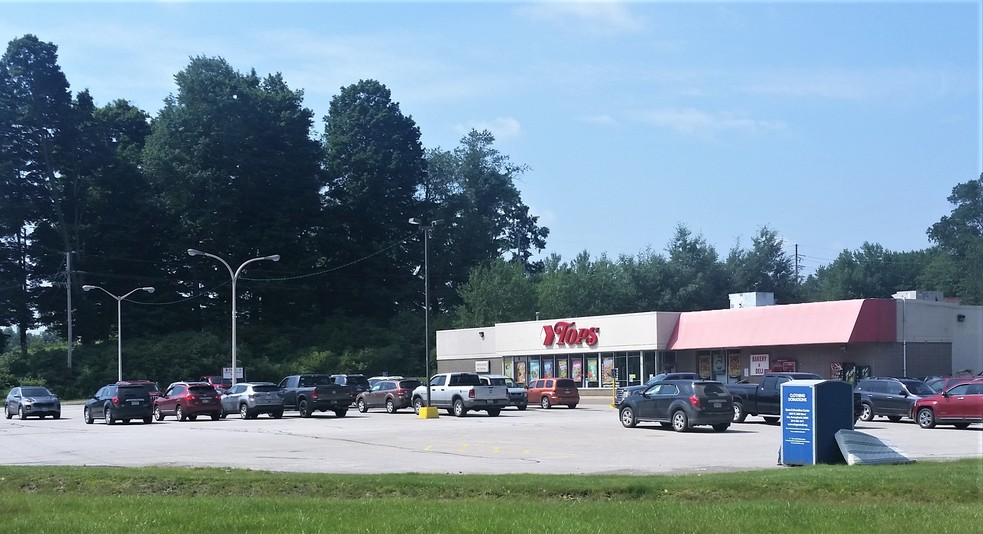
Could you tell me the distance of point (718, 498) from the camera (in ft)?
47.8

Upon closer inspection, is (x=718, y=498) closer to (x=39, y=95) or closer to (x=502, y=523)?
(x=502, y=523)

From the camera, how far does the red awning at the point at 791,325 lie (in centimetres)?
4953

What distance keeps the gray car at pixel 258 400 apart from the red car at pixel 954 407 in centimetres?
2500

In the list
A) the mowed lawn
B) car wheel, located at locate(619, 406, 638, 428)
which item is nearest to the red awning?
car wheel, located at locate(619, 406, 638, 428)

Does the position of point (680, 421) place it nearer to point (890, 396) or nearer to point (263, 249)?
point (890, 396)

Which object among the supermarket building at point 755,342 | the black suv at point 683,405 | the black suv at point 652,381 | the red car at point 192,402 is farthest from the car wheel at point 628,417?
the red car at point 192,402

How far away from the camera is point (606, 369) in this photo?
63.4 meters

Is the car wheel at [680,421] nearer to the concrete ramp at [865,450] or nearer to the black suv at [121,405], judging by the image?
the concrete ramp at [865,450]

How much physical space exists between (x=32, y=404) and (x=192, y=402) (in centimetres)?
935

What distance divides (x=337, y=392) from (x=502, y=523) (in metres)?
34.4

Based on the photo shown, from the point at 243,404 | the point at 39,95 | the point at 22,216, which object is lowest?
the point at 243,404

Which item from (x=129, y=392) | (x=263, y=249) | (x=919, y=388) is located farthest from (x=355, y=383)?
(x=263, y=249)

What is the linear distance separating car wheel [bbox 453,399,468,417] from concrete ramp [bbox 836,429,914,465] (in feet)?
85.3

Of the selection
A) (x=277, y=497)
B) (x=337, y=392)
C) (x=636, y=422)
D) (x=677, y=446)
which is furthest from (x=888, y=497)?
(x=337, y=392)
